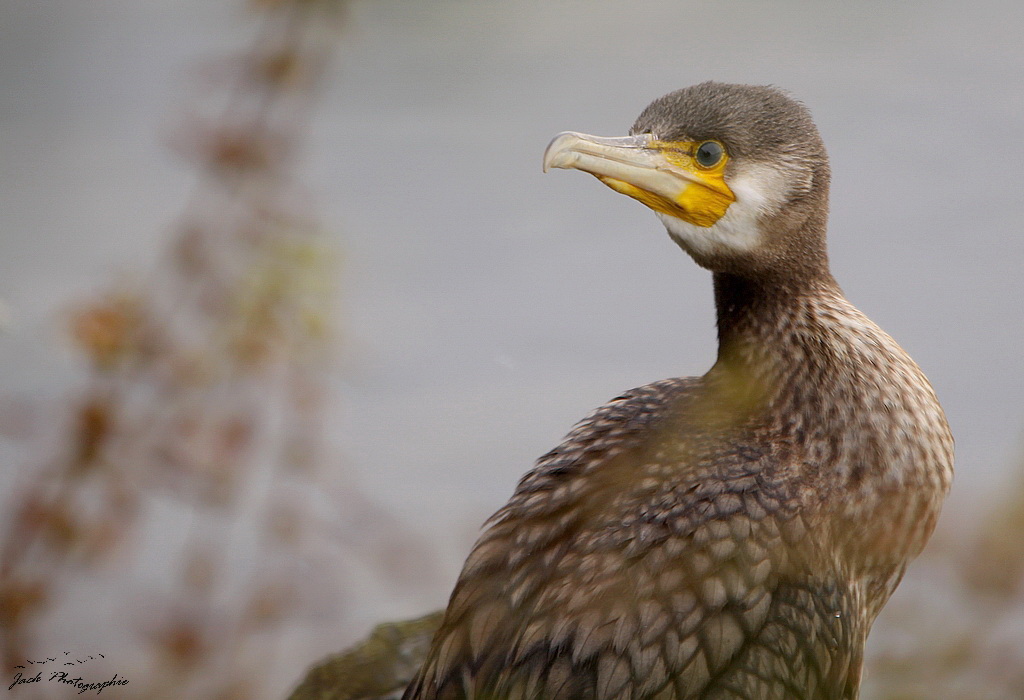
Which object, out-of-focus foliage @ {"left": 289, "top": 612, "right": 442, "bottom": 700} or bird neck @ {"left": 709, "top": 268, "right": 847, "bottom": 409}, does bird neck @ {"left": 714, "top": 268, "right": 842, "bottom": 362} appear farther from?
out-of-focus foliage @ {"left": 289, "top": 612, "right": 442, "bottom": 700}

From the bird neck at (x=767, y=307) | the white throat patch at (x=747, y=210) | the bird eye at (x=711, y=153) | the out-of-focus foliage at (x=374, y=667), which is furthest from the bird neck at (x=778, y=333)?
the out-of-focus foliage at (x=374, y=667)

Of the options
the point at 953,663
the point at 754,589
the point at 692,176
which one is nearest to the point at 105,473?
the point at 953,663

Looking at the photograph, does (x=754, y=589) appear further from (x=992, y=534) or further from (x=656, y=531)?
(x=992, y=534)

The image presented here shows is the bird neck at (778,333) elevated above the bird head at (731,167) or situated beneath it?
situated beneath

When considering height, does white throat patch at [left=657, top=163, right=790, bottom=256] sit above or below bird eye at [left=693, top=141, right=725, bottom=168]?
below

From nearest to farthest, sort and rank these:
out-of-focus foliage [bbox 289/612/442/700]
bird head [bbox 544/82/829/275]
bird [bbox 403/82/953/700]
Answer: bird [bbox 403/82/953/700]
bird head [bbox 544/82/829/275]
out-of-focus foliage [bbox 289/612/442/700]

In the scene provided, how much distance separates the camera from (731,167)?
2.33 meters

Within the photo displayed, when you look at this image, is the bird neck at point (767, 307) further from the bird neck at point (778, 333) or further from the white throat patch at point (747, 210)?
the white throat patch at point (747, 210)

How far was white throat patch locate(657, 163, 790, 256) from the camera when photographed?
233cm

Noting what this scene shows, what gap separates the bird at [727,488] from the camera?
2.05m

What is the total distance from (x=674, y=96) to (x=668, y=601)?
117cm

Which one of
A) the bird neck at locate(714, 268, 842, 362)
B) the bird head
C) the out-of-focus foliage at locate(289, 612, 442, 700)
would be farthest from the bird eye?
the out-of-focus foliage at locate(289, 612, 442, 700)

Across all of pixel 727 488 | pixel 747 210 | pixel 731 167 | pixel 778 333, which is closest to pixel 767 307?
pixel 778 333

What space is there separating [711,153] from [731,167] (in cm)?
6
